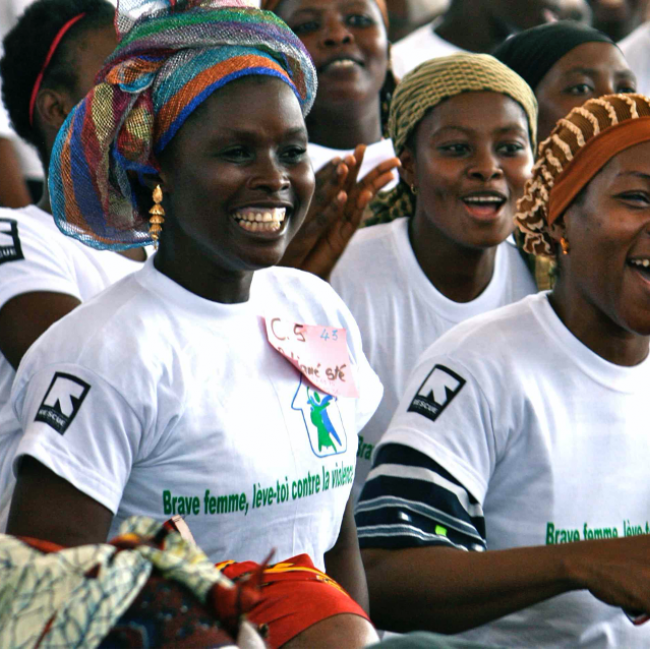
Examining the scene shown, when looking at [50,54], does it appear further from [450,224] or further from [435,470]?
[435,470]

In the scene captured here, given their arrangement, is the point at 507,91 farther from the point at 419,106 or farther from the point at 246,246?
the point at 246,246

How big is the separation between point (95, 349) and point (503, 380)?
92 cm

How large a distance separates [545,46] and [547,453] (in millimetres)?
2211

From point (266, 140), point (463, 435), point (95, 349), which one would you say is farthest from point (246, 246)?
point (463, 435)

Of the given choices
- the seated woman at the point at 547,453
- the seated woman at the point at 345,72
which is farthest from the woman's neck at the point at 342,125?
the seated woman at the point at 547,453

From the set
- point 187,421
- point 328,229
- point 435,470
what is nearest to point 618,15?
point 328,229

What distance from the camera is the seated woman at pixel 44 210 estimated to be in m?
2.69

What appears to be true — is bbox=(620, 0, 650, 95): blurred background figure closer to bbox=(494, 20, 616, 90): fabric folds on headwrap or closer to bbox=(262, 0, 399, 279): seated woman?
bbox=(494, 20, 616, 90): fabric folds on headwrap

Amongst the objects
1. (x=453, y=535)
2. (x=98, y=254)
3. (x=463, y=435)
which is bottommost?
(x=453, y=535)

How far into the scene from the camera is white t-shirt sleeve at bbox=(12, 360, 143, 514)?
1866 mm

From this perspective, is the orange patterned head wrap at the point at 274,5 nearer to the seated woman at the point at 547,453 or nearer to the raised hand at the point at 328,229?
the raised hand at the point at 328,229

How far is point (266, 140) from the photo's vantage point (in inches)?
83.7

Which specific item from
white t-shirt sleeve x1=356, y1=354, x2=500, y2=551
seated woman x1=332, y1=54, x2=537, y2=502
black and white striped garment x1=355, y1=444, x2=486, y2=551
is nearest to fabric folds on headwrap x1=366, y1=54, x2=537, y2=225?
seated woman x1=332, y1=54, x2=537, y2=502

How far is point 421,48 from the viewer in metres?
5.07
